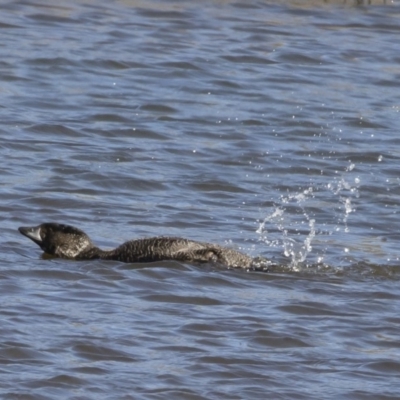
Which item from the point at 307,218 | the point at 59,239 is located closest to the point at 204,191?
the point at 307,218

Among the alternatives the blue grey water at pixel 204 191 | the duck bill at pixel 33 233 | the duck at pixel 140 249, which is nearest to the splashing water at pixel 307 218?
the blue grey water at pixel 204 191

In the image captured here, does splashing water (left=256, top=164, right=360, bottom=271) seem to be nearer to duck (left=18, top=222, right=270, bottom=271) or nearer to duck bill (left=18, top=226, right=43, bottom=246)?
duck (left=18, top=222, right=270, bottom=271)

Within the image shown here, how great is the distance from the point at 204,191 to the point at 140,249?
2.51m

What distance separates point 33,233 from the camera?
29.8 ft

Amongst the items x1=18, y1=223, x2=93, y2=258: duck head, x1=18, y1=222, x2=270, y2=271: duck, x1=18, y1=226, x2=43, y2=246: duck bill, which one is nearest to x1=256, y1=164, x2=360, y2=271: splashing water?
x1=18, y1=222, x2=270, y2=271: duck

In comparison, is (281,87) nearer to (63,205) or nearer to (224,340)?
(63,205)

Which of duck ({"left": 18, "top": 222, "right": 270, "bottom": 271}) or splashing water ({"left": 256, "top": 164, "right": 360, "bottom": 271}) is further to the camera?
splashing water ({"left": 256, "top": 164, "right": 360, "bottom": 271})

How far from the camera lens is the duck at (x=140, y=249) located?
886 centimetres

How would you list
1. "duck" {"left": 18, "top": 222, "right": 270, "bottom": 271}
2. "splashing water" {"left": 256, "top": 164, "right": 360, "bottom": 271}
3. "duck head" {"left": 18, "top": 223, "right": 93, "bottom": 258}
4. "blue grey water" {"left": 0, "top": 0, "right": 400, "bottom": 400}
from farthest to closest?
1. "splashing water" {"left": 256, "top": 164, "right": 360, "bottom": 271}
2. "duck head" {"left": 18, "top": 223, "right": 93, "bottom": 258}
3. "duck" {"left": 18, "top": 222, "right": 270, "bottom": 271}
4. "blue grey water" {"left": 0, "top": 0, "right": 400, "bottom": 400}

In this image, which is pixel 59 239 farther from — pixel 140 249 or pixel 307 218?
pixel 307 218

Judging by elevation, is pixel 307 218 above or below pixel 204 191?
below

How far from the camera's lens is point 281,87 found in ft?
51.1

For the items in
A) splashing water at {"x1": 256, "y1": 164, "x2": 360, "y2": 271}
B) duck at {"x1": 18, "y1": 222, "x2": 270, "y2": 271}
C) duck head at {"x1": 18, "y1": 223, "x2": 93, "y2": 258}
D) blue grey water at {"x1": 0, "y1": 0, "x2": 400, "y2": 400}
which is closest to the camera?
blue grey water at {"x1": 0, "y1": 0, "x2": 400, "y2": 400}

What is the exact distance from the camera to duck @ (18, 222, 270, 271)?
349 inches
